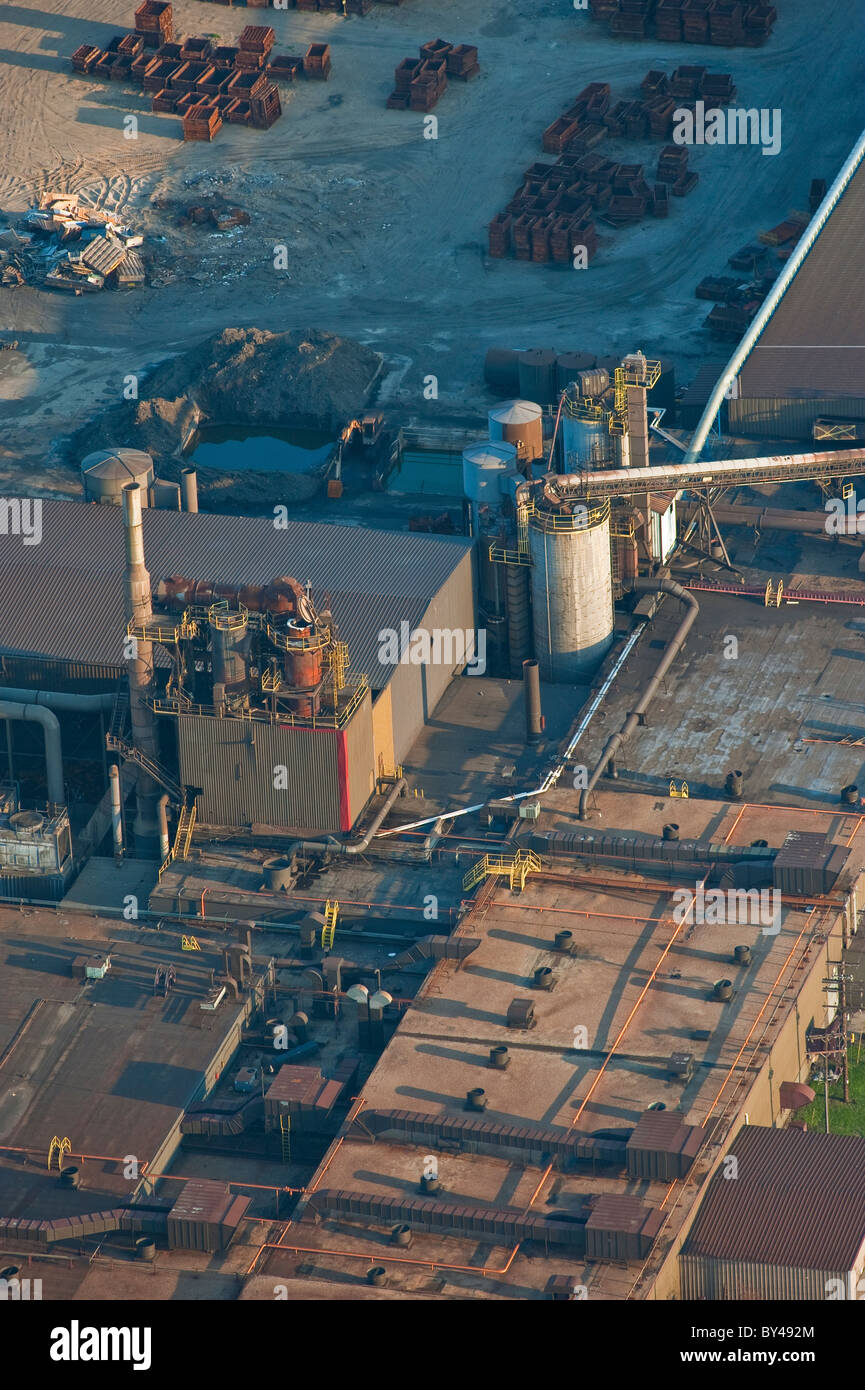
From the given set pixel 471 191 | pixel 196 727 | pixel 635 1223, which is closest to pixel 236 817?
pixel 196 727

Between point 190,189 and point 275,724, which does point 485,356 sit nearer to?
point 190,189

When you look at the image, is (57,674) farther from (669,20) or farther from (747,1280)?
(669,20)

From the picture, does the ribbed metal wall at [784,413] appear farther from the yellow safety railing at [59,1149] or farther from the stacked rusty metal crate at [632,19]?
the yellow safety railing at [59,1149]

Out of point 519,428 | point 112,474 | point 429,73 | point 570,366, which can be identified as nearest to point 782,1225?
point 519,428

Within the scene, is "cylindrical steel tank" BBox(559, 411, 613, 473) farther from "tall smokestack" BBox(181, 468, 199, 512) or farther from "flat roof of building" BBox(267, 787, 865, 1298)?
"flat roof of building" BBox(267, 787, 865, 1298)

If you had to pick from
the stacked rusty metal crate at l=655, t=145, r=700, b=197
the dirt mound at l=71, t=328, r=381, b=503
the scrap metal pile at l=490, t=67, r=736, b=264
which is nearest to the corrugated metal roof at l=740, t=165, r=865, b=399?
the scrap metal pile at l=490, t=67, r=736, b=264
